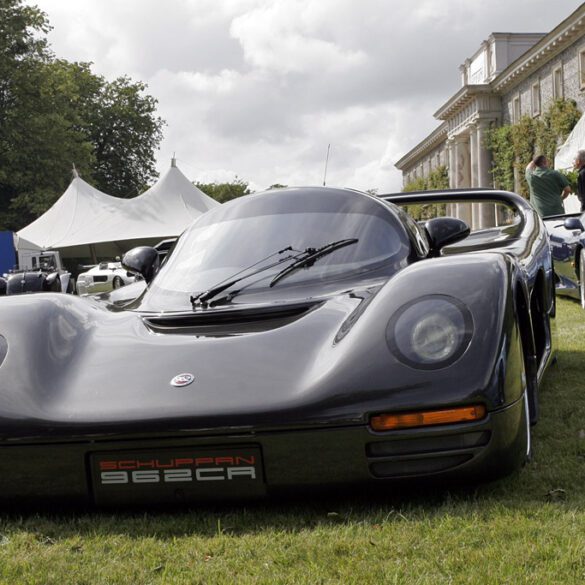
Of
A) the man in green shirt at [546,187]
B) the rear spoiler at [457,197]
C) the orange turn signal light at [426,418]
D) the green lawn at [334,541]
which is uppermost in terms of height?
the man in green shirt at [546,187]

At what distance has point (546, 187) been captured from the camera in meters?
10.6

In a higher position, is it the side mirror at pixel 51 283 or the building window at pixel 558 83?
the building window at pixel 558 83

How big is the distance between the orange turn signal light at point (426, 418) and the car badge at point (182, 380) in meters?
0.54

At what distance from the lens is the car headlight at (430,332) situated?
2.26 meters

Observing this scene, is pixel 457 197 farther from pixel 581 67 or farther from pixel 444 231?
pixel 581 67

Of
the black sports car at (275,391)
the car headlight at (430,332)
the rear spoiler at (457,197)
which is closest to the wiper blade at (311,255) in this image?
the black sports car at (275,391)

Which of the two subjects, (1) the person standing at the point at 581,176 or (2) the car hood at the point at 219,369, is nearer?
(2) the car hood at the point at 219,369

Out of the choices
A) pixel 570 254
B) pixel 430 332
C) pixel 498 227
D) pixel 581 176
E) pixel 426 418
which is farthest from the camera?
pixel 581 176

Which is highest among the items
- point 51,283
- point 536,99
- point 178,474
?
point 536,99

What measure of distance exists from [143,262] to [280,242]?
33.1 inches

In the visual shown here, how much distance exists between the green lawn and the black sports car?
10cm

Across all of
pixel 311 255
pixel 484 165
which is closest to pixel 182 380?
pixel 311 255

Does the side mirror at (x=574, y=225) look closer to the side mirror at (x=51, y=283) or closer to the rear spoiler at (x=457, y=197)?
the rear spoiler at (x=457, y=197)

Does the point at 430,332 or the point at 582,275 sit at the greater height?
the point at 430,332
